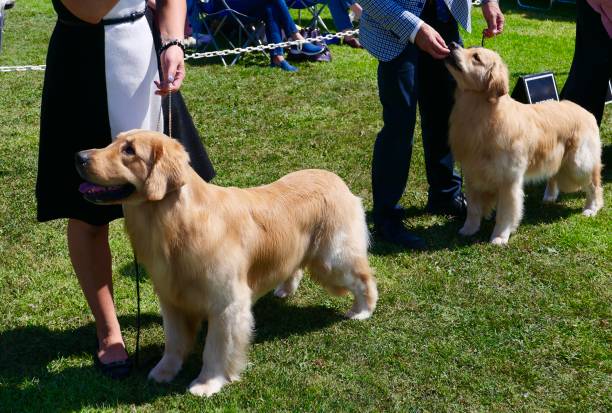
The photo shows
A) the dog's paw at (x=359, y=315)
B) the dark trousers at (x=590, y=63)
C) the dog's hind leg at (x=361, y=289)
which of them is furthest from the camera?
the dark trousers at (x=590, y=63)

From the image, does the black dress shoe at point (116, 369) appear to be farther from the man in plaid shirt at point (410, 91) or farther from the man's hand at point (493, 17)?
the man's hand at point (493, 17)

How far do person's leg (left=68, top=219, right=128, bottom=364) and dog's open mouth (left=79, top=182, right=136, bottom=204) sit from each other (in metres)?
0.53

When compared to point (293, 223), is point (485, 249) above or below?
below

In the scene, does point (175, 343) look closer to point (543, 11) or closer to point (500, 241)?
point (500, 241)

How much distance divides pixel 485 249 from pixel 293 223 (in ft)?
6.77

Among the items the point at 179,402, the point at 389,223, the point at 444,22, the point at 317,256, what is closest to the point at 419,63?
the point at 444,22

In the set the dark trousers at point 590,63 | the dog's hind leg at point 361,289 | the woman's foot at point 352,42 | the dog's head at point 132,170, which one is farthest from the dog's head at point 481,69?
the woman's foot at point 352,42

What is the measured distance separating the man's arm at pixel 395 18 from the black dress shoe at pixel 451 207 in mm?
1614

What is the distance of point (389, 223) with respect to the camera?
530 cm

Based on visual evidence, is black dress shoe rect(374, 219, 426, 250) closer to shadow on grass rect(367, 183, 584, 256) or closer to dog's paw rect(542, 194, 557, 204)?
shadow on grass rect(367, 183, 584, 256)

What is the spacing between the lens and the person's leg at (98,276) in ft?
11.8

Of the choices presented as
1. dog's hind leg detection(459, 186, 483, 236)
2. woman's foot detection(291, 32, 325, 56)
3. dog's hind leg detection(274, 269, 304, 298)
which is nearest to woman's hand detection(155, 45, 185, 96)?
dog's hind leg detection(274, 269, 304, 298)

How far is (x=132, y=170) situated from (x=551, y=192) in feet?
13.6

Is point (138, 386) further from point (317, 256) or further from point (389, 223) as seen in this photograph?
point (389, 223)
